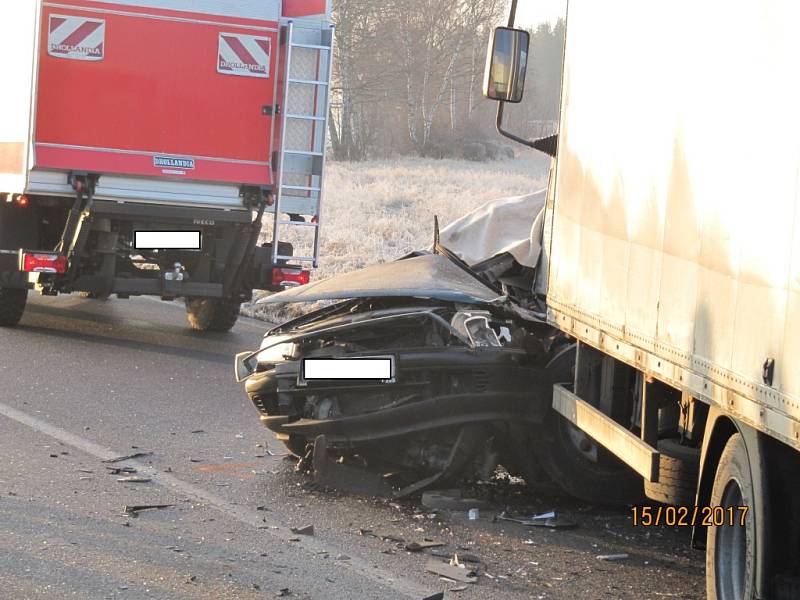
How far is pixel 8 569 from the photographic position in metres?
5.23

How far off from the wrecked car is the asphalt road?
305 millimetres

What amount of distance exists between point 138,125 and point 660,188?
25.2 feet

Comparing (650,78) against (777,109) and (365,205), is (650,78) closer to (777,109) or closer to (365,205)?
(777,109)

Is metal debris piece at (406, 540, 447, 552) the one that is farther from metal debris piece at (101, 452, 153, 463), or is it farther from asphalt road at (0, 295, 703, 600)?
metal debris piece at (101, 452, 153, 463)

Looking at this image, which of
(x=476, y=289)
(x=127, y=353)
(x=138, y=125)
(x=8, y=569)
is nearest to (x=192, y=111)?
(x=138, y=125)

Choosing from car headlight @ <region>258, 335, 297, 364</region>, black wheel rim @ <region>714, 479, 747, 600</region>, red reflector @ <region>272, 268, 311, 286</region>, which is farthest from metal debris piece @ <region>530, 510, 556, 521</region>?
red reflector @ <region>272, 268, 311, 286</region>

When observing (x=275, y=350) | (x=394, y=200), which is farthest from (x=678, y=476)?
(x=394, y=200)

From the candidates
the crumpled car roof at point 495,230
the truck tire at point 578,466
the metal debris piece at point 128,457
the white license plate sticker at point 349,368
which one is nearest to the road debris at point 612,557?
the truck tire at point 578,466

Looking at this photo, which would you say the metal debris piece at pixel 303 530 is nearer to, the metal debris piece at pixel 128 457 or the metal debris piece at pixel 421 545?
the metal debris piece at pixel 421 545

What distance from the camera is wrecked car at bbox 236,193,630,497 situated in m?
6.62

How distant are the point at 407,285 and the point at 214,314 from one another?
5763mm

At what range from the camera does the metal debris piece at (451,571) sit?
17.6 ft

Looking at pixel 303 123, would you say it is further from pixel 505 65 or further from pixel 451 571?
pixel 451 571
